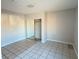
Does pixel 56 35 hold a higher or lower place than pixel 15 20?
lower

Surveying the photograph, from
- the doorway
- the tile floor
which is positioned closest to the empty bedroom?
the doorway

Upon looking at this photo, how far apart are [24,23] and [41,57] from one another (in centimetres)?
392

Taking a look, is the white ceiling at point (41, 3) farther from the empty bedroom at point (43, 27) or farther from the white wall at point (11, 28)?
the white wall at point (11, 28)

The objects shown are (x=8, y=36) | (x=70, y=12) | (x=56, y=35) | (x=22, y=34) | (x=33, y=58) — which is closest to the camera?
(x=33, y=58)

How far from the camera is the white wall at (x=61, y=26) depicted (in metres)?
4.06

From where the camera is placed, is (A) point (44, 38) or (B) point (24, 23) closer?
(A) point (44, 38)

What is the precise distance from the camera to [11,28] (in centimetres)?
446

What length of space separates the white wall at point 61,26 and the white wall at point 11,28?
2386 mm

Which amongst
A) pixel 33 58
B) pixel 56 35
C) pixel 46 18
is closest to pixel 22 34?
pixel 46 18

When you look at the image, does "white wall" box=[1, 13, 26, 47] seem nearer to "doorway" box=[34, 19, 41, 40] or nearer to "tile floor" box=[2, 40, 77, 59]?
"tile floor" box=[2, 40, 77, 59]

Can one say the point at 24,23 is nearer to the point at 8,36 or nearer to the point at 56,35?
the point at 8,36

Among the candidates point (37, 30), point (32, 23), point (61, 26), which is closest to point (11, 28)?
point (32, 23)

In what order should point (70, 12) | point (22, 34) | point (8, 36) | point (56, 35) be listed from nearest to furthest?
1. point (70, 12)
2. point (8, 36)
3. point (56, 35)
4. point (22, 34)

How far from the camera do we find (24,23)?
226 inches
